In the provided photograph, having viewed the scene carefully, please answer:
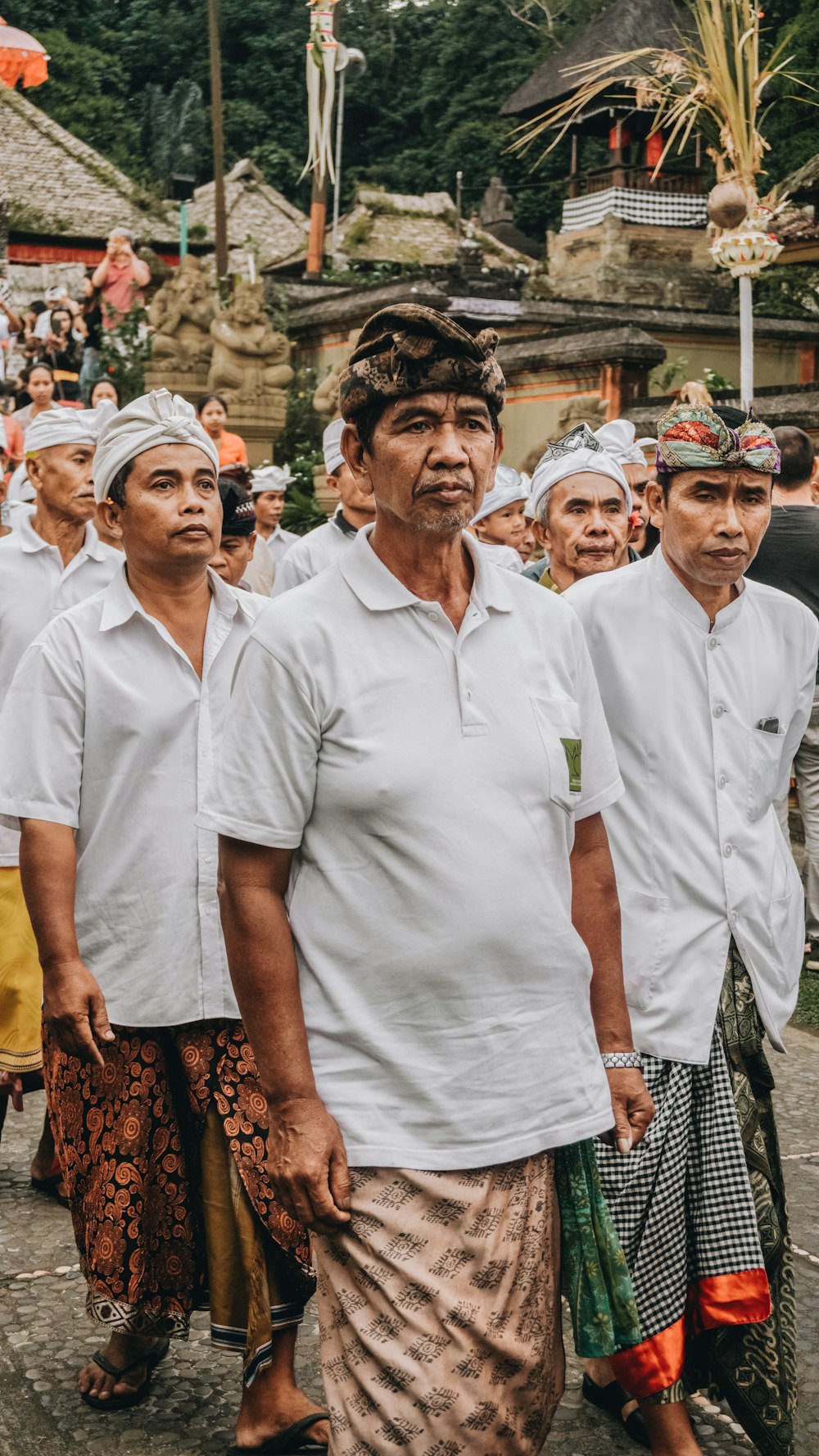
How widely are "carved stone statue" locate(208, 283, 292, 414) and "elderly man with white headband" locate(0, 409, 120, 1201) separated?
1031cm

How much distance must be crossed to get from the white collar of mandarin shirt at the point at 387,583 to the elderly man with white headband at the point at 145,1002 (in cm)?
99

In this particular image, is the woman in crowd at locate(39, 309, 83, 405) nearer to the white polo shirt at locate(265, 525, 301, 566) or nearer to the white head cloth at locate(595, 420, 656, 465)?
the white polo shirt at locate(265, 525, 301, 566)

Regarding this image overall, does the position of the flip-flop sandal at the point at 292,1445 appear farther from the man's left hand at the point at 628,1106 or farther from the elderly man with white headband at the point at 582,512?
the elderly man with white headband at the point at 582,512

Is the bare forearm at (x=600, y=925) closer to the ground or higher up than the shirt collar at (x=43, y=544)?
closer to the ground

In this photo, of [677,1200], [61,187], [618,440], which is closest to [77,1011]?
[677,1200]

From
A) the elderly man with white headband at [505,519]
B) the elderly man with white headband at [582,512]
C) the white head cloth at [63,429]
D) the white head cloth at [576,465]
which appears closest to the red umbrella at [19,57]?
the elderly man with white headband at [505,519]

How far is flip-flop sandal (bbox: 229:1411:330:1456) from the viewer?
354cm

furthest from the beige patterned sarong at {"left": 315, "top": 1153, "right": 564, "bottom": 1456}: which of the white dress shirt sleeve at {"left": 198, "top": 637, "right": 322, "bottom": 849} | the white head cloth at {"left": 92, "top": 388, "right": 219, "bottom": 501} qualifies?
the white head cloth at {"left": 92, "top": 388, "right": 219, "bottom": 501}

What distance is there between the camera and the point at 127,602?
386cm

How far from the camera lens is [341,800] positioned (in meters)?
2.62

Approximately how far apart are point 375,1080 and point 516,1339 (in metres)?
0.46

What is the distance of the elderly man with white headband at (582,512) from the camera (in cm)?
496

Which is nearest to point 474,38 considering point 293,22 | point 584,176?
point 293,22

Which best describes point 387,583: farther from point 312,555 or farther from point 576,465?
point 312,555
